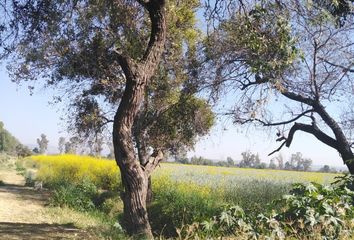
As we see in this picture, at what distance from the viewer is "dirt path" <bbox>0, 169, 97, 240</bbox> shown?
25.9 feet

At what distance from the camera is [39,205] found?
14.4 m

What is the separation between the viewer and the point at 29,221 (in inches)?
440

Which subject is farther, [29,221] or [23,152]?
[23,152]

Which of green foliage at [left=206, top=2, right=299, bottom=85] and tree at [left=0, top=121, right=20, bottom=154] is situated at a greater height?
tree at [left=0, top=121, right=20, bottom=154]

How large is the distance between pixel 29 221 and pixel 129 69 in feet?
18.4

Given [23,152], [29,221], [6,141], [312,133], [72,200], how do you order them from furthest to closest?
1. [6,141]
2. [23,152]
3. [312,133]
4. [72,200]
5. [29,221]

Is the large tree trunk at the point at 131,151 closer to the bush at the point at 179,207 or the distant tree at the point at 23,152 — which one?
the bush at the point at 179,207

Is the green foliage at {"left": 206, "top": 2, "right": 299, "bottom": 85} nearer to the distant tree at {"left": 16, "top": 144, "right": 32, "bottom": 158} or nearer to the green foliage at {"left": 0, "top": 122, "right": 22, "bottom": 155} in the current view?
the distant tree at {"left": 16, "top": 144, "right": 32, "bottom": 158}

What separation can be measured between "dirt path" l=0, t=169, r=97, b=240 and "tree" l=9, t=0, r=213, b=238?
1.31m

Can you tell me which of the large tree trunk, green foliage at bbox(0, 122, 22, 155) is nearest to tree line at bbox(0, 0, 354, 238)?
the large tree trunk

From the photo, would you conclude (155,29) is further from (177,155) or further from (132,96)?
(177,155)

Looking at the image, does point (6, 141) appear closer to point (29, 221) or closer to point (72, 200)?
point (72, 200)

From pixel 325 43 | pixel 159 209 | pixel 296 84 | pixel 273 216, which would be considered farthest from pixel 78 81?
pixel 273 216

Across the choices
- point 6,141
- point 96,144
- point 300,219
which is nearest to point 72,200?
point 96,144
